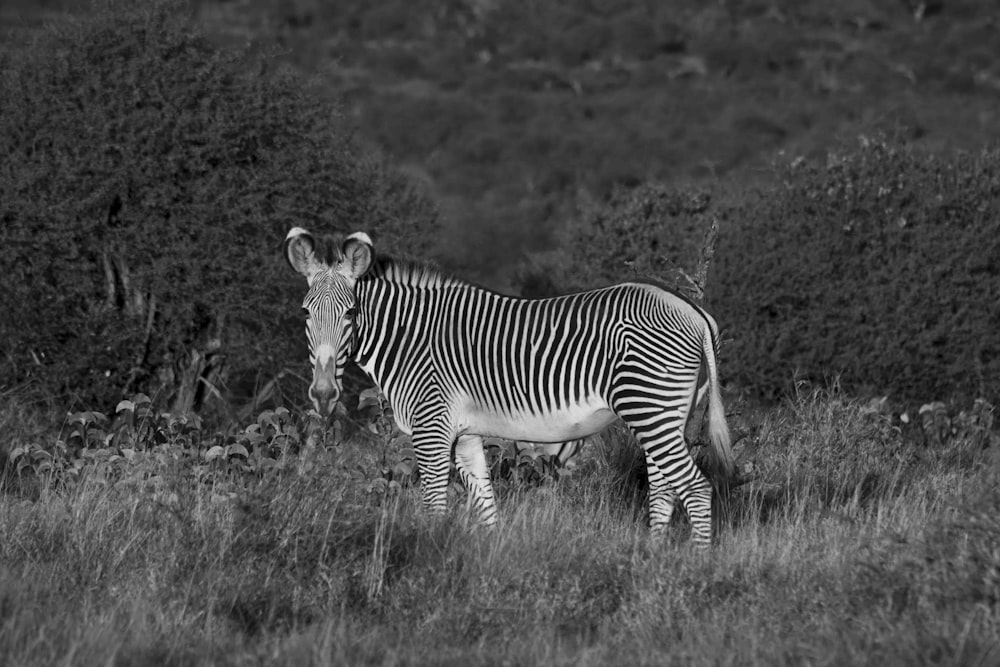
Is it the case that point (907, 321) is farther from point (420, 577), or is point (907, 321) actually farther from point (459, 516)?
point (420, 577)

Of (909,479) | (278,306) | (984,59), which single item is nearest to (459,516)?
(909,479)

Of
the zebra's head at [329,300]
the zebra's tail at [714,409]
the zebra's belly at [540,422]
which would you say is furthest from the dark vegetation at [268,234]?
the zebra's tail at [714,409]

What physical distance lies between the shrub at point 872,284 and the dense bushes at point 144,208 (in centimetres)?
447

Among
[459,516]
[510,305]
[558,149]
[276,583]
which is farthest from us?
[558,149]

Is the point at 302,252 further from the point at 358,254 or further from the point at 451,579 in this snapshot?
the point at 451,579

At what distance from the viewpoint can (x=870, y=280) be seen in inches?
505

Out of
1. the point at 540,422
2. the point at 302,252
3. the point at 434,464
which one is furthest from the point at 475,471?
the point at 302,252

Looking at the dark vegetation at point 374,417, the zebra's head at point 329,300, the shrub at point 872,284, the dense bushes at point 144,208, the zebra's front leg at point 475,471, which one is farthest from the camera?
the shrub at point 872,284

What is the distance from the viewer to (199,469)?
24.1 ft

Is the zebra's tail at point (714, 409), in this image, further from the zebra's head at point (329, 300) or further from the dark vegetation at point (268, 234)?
the dark vegetation at point (268, 234)

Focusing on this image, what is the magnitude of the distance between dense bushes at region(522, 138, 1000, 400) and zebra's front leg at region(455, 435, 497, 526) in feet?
16.2

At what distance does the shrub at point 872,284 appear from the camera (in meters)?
12.6

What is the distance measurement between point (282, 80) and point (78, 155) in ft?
7.11

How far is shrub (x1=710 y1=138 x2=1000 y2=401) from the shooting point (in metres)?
12.6
